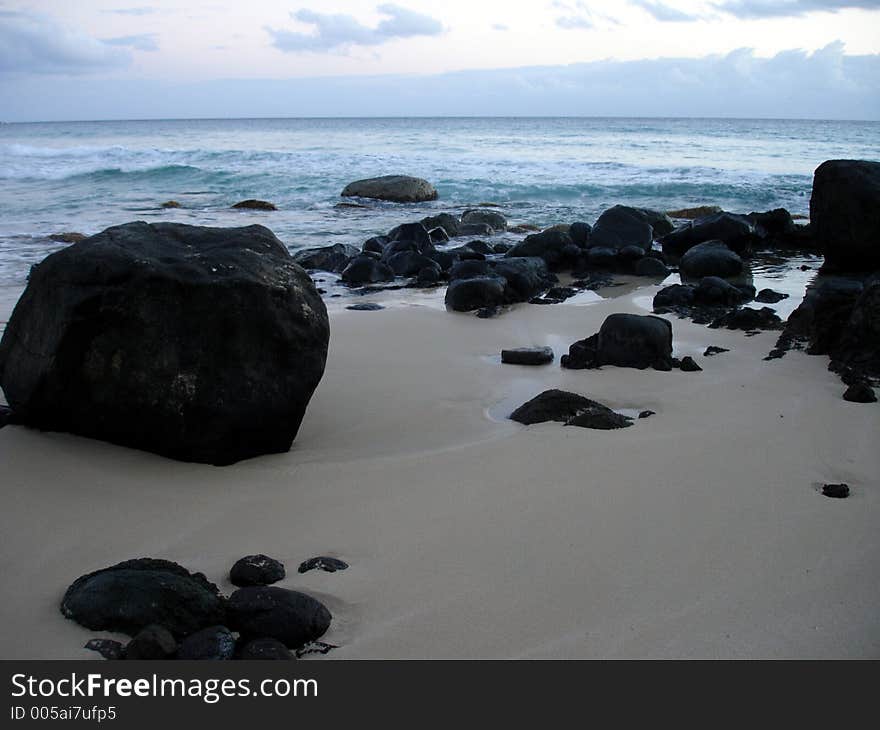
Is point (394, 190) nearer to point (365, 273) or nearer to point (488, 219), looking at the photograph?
point (488, 219)

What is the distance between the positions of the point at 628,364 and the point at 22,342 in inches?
156

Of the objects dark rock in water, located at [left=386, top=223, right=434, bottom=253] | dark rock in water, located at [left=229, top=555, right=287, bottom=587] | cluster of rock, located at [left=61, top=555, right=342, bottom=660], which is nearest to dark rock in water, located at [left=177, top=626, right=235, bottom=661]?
cluster of rock, located at [left=61, top=555, right=342, bottom=660]

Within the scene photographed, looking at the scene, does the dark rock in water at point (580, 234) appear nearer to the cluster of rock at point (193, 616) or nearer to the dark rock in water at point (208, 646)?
the cluster of rock at point (193, 616)

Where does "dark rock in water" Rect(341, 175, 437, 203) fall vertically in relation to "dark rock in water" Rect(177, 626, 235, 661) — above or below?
above

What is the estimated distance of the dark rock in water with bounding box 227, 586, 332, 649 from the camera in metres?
2.72

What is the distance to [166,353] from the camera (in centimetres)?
415

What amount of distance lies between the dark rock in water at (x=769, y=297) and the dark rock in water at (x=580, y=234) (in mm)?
3677

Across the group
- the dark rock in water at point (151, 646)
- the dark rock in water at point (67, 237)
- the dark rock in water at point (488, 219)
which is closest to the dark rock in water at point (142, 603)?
the dark rock in water at point (151, 646)

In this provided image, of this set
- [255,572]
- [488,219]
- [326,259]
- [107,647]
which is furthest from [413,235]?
[107,647]

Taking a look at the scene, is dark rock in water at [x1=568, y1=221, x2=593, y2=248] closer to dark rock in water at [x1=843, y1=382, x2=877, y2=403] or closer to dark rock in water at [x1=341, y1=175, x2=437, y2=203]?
dark rock in water at [x1=843, y1=382, x2=877, y2=403]

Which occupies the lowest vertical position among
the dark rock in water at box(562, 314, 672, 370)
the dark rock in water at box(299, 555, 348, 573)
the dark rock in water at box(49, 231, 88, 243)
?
the dark rock in water at box(299, 555, 348, 573)

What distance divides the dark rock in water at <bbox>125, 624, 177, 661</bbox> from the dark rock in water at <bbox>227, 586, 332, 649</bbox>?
230mm

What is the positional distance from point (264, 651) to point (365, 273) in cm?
A: 861
